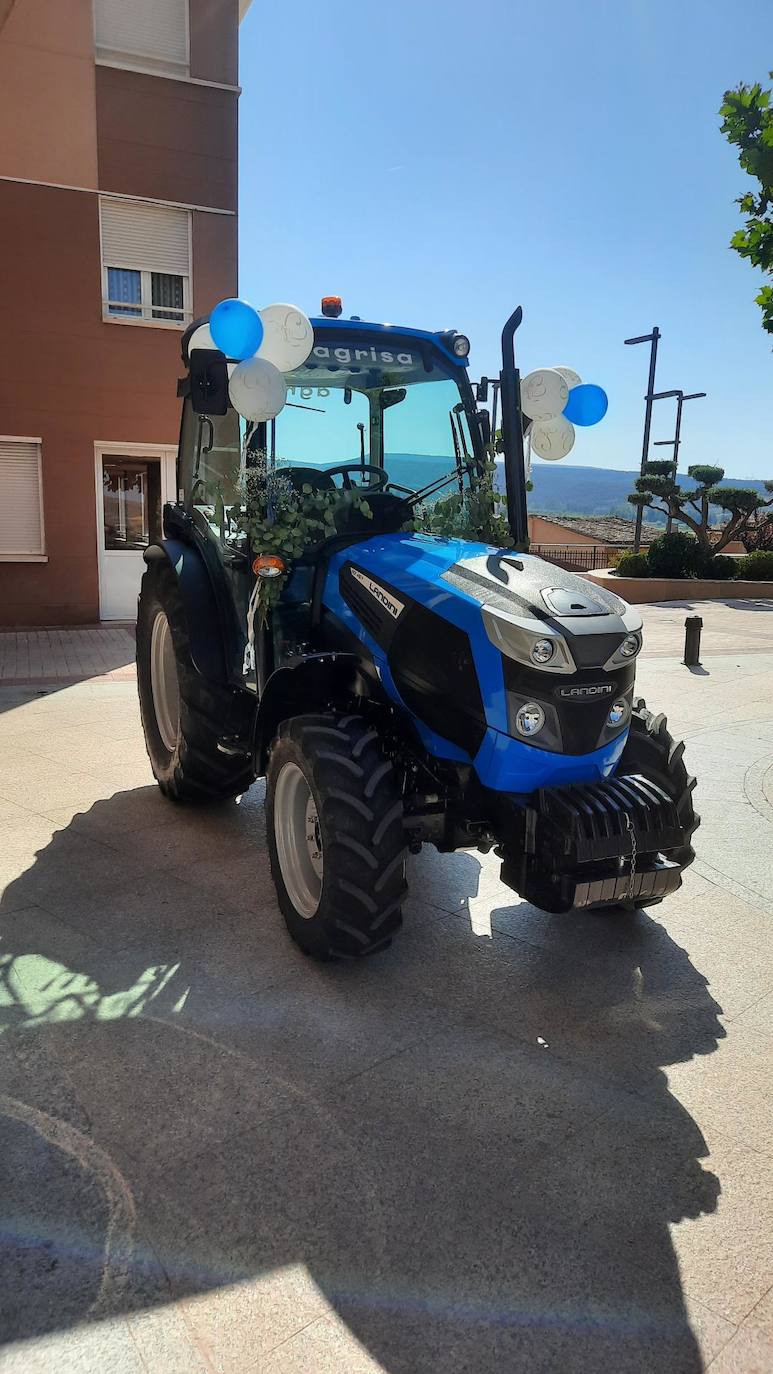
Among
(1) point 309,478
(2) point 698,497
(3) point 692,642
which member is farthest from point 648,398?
(1) point 309,478

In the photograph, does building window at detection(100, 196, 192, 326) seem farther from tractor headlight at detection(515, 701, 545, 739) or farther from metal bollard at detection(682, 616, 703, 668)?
tractor headlight at detection(515, 701, 545, 739)

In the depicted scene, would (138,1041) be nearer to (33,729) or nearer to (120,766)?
(120,766)

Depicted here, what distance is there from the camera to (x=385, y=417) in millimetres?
4254

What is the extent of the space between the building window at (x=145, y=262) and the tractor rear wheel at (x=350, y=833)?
10873 millimetres

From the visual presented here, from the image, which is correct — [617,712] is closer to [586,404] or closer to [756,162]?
[586,404]

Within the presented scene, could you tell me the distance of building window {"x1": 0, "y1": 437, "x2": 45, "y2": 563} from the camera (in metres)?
12.3

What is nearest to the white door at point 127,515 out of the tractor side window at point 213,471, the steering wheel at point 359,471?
the tractor side window at point 213,471

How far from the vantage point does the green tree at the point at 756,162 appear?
15.5ft

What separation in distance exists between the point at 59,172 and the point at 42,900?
11056 mm

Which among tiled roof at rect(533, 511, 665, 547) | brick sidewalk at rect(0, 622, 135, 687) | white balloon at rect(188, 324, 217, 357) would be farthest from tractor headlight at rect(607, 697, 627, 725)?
tiled roof at rect(533, 511, 665, 547)

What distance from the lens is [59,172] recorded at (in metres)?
11.9

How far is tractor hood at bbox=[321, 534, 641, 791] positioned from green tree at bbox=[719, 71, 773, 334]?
8.55ft

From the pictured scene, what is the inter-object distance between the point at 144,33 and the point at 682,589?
47.0 feet

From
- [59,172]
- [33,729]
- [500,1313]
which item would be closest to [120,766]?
[33,729]
